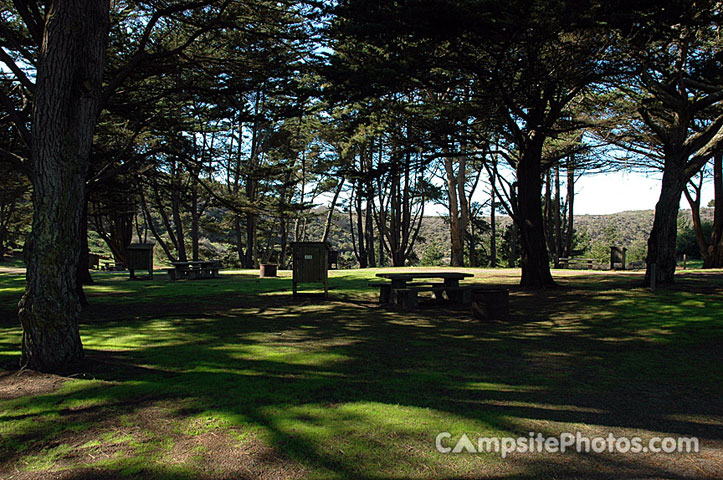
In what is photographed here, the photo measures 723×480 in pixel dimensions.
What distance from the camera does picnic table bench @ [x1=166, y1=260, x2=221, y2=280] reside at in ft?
67.8

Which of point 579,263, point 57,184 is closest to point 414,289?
point 57,184

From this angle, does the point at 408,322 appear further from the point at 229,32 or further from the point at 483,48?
the point at 229,32

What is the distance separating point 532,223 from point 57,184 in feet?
39.7

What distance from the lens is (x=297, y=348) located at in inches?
270

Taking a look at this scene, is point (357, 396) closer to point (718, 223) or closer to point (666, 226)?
point (666, 226)

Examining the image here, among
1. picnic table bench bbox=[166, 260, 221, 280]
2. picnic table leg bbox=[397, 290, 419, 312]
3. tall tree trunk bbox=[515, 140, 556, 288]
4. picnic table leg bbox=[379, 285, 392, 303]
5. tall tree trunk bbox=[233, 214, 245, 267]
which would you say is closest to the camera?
picnic table leg bbox=[397, 290, 419, 312]

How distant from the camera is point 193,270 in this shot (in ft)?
69.2

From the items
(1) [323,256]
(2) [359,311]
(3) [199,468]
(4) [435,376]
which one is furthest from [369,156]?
(3) [199,468]

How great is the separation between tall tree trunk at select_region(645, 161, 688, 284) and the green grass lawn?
3.64 m

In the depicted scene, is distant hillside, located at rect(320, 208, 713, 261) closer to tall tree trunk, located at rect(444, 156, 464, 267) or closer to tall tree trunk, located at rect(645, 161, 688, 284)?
tall tree trunk, located at rect(444, 156, 464, 267)

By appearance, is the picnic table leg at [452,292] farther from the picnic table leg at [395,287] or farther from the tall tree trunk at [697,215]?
the tall tree trunk at [697,215]

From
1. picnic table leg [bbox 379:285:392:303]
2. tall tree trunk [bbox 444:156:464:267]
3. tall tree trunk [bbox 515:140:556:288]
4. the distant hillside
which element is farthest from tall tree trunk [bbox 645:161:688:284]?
the distant hillside

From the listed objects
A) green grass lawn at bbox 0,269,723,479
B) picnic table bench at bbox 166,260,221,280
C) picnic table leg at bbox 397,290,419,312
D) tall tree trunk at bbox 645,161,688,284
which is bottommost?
green grass lawn at bbox 0,269,723,479

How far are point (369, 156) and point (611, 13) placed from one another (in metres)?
26.8
